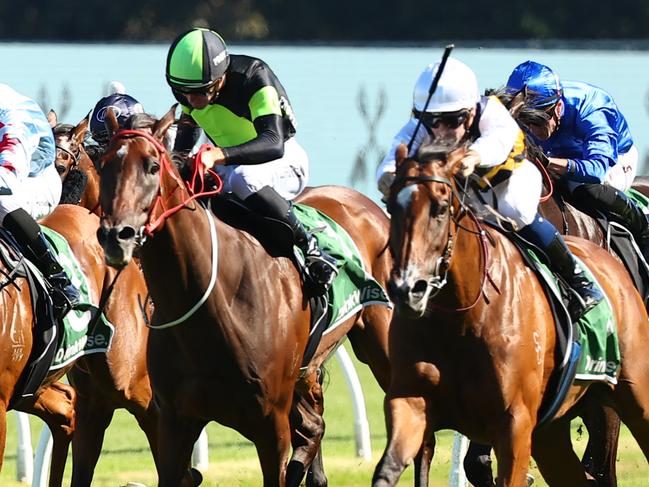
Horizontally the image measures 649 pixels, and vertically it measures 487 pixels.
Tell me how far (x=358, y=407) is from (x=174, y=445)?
3.21m

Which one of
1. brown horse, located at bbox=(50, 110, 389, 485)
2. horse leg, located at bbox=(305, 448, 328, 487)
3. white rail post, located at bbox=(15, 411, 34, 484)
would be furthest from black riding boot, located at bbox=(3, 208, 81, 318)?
white rail post, located at bbox=(15, 411, 34, 484)

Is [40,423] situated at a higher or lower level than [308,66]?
lower

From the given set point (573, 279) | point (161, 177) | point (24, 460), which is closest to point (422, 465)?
point (573, 279)

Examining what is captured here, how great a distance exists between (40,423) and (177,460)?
19.4 ft

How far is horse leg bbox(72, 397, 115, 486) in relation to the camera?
726cm

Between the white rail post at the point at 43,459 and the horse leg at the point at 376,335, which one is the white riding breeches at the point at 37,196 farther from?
the horse leg at the point at 376,335

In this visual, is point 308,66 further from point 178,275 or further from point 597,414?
point 178,275

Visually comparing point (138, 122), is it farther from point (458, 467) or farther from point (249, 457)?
point (249, 457)

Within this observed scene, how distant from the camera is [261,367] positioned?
6.20 m

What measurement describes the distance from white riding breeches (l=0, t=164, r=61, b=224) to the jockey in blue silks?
234cm

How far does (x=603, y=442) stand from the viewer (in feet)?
24.3

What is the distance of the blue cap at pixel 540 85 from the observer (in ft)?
25.6

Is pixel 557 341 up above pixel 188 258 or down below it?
below

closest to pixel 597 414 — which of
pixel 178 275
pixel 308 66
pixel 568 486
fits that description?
pixel 568 486
